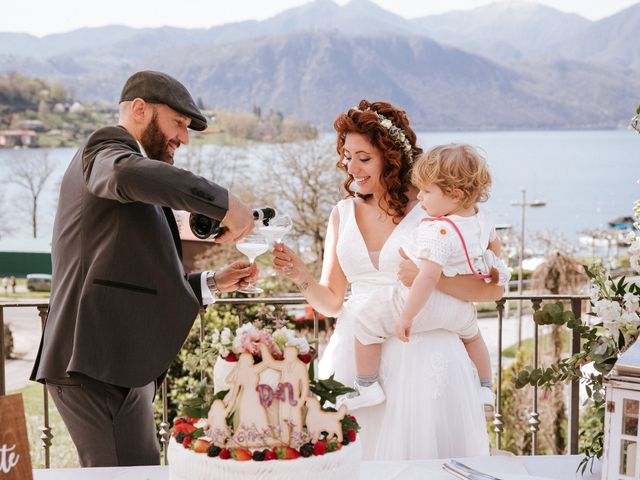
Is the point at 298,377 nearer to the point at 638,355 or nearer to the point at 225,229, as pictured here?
the point at 638,355

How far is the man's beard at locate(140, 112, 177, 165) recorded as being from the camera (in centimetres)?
211

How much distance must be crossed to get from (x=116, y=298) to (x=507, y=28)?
115 metres

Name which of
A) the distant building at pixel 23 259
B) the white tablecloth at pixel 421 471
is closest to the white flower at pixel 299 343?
the white tablecloth at pixel 421 471

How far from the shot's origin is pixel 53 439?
14.5m

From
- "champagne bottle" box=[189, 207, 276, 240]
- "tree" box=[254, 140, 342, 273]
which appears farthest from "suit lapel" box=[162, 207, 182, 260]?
"tree" box=[254, 140, 342, 273]

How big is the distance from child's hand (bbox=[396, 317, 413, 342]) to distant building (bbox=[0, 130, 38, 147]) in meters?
42.2

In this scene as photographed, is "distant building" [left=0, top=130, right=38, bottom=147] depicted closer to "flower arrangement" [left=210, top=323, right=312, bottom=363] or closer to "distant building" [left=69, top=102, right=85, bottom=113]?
"distant building" [left=69, top=102, right=85, bottom=113]

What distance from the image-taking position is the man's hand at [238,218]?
73.4 inches

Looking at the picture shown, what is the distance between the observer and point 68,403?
2020 millimetres

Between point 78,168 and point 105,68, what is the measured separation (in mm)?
68862

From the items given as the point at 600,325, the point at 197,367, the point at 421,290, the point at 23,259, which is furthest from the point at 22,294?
the point at 600,325

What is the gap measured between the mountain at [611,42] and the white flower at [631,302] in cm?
8908

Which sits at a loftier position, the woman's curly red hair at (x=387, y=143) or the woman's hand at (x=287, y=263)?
the woman's curly red hair at (x=387, y=143)

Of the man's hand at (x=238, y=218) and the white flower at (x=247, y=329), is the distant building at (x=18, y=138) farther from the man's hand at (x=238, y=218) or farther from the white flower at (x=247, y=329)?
the white flower at (x=247, y=329)
